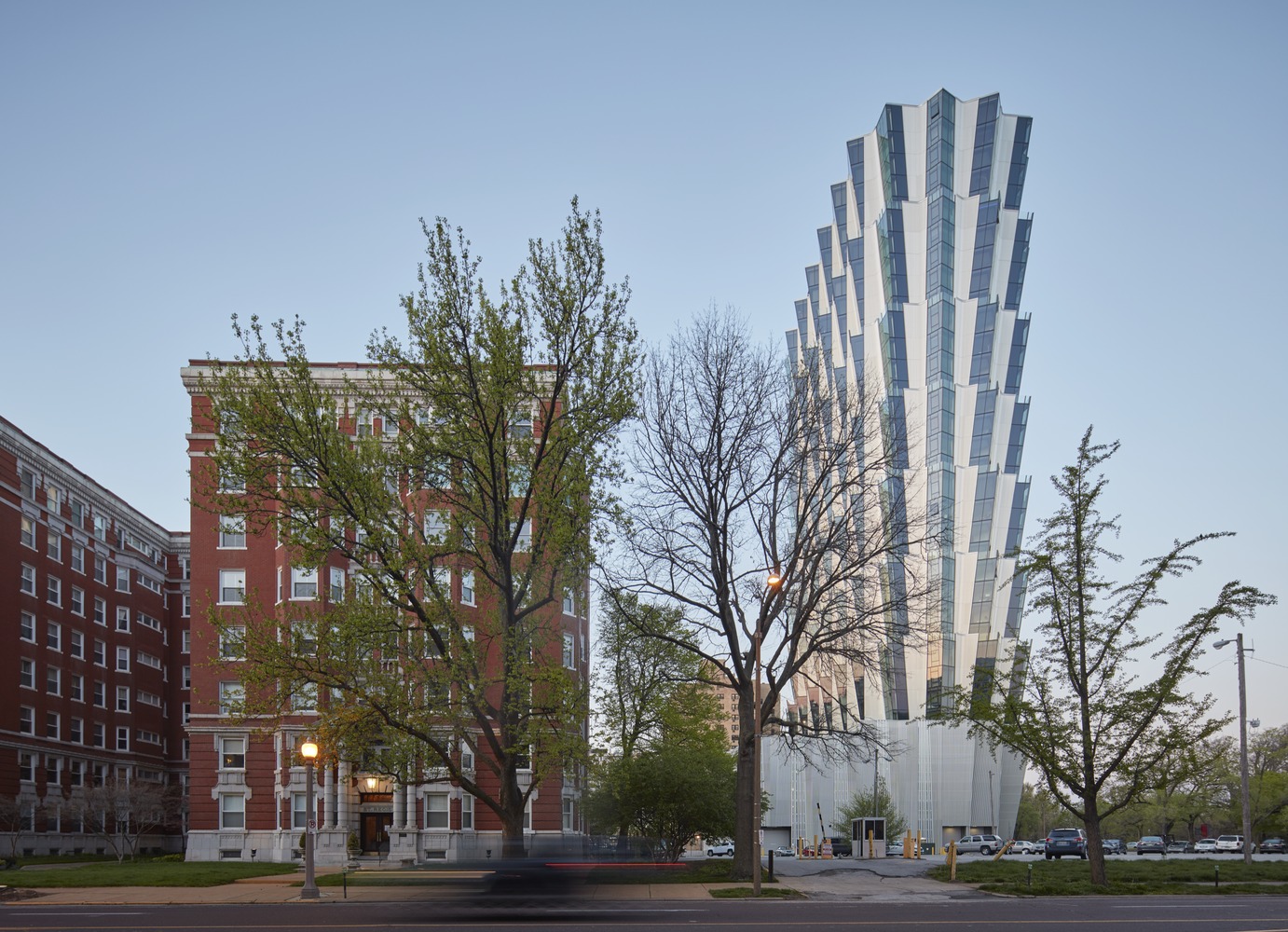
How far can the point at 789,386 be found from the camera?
39.7 meters

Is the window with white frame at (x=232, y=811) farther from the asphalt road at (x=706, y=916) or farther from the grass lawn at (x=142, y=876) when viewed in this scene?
the asphalt road at (x=706, y=916)

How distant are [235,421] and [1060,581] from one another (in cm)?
2502

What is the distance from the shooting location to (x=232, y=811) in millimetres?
56656

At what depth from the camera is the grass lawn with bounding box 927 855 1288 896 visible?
33469 mm

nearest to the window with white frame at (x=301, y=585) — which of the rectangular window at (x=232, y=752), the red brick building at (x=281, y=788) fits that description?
the red brick building at (x=281, y=788)

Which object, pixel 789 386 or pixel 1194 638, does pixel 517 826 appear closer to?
pixel 789 386

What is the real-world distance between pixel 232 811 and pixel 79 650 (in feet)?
94.9

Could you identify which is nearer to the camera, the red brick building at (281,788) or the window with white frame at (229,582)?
the red brick building at (281,788)

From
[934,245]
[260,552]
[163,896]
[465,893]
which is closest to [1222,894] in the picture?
[465,893]

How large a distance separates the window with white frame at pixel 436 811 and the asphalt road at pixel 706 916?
26.9 meters

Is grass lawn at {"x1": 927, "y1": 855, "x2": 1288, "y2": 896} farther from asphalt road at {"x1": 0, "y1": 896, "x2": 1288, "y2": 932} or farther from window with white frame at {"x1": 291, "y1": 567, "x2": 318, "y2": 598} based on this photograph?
window with white frame at {"x1": 291, "y1": 567, "x2": 318, "y2": 598}

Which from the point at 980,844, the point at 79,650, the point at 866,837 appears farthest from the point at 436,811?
the point at 980,844

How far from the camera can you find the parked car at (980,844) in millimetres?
79000

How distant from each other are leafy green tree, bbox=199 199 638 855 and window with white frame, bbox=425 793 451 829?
69.7 feet
